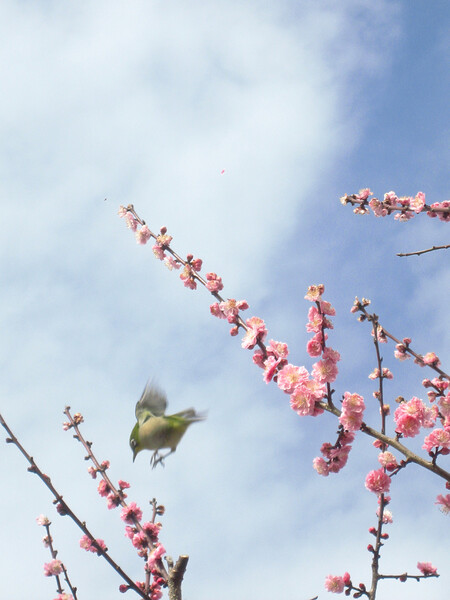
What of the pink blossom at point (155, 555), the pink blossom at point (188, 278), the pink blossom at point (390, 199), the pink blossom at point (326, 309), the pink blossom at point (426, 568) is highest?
the pink blossom at point (390, 199)

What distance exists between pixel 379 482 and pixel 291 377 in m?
1.29

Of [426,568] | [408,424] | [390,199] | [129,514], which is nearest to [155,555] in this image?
[129,514]

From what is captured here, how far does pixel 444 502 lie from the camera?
5.28 meters

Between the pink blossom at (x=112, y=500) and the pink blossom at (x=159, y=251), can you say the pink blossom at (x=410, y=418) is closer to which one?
the pink blossom at (x=112, y=500)

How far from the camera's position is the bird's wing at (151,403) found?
552 cm

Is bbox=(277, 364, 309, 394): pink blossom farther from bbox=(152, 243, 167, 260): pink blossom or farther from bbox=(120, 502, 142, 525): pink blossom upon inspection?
bbox=(152, 243, 167, 260): pink blossom

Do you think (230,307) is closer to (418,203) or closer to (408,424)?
(408,424)

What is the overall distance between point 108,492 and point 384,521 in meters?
3.02

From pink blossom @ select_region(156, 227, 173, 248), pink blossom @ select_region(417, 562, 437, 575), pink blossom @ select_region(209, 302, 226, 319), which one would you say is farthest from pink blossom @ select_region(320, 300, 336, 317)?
pink blossom @ select_region(417, 562, 437, 575)

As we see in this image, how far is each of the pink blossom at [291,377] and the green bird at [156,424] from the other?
1.21 m

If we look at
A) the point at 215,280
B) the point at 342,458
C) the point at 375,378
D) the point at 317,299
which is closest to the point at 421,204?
the point at 375,378

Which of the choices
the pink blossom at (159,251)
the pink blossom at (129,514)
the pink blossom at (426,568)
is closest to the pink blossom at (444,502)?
the pink blossom at (426,568)

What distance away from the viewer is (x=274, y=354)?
4887 mm

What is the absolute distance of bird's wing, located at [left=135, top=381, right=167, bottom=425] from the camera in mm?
5520
